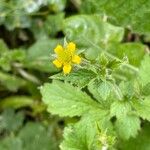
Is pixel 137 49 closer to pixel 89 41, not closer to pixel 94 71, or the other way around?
pixel 89 41

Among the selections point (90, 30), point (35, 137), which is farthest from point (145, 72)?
point (35, 137)

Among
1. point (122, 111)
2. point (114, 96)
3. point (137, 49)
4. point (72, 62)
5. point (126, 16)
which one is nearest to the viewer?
point (72, 62)

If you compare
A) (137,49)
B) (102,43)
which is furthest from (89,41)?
(137,49)

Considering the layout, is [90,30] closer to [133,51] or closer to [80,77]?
[133,51]

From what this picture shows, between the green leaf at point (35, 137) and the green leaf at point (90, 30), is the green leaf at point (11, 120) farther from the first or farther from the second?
the green leaf at point (90, 30)

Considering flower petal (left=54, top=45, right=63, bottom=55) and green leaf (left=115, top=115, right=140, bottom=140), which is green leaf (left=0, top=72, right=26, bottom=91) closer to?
green leaf (left=115, top=115, right=140, bottom=140)
